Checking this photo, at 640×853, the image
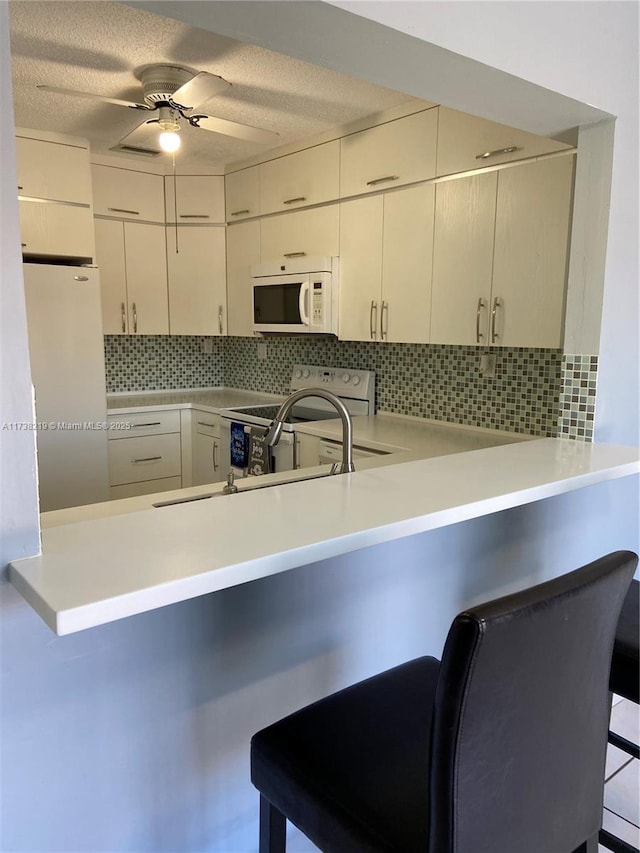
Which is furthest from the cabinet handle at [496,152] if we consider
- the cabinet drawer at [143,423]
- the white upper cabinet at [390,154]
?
the cabinet drawer at [143,423]

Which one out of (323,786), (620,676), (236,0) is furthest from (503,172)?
(323,786)

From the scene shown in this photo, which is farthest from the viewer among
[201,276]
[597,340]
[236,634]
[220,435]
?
[201,276]

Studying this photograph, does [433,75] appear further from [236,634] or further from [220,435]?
[220,435]

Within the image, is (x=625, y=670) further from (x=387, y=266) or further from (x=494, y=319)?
(x=387, y=266)

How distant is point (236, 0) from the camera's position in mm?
989

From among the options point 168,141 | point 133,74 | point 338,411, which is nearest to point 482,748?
point 338,411

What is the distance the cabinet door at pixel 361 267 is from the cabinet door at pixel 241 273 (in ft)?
2.78

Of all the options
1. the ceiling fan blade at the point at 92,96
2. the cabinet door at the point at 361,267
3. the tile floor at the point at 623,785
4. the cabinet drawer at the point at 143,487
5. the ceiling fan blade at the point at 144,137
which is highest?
the ceiling fan blade at the point at 144,137

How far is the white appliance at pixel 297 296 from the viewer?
3.20 meters

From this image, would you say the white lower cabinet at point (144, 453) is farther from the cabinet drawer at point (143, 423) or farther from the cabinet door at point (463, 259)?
the cabinet door at point (463, 259)

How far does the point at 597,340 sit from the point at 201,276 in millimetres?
2889

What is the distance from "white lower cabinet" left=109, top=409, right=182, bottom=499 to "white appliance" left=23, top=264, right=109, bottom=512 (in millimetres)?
294

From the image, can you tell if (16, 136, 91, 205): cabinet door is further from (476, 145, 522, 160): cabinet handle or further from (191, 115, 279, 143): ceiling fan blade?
(476, 145, 522, 160): cabinet handle

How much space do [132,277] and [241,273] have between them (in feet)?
2.31
